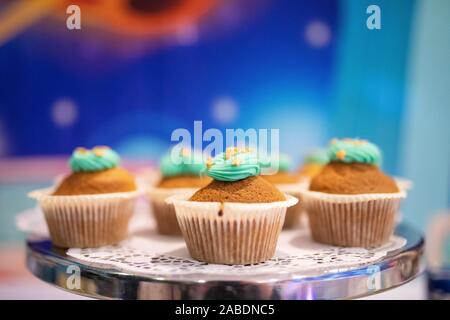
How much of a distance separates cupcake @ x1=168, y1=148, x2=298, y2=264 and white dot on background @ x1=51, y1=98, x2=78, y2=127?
203 centimetres

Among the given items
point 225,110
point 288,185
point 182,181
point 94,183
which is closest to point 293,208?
point 288,185

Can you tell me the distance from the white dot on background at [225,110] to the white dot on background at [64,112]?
0.99 metres

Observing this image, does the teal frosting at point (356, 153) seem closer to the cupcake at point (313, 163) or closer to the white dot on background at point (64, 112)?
the cupcake at point (313, 163)

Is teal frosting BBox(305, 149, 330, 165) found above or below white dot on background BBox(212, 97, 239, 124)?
below

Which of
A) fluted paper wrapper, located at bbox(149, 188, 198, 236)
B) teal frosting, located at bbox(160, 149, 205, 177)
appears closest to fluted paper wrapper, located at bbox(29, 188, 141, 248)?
fluted paper wrapper, located at bbox(149, 188, 198, 236)

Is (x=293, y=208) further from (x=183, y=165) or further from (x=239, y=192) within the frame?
(x=239, y=192)

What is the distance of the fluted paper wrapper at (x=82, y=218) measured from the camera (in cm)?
181

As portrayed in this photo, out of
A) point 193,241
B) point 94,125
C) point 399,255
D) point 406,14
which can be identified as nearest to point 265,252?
point 193,241

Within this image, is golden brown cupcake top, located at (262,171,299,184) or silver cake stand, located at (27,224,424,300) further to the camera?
golden brown cupcake top, located at (262,171,299,184)

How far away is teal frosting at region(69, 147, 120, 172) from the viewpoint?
1.90 metres

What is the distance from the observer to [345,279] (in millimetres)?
1373

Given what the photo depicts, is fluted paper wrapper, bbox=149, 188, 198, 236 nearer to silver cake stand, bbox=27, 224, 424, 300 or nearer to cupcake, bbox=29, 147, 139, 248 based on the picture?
cupcake, bbox=29, 147, 139, 248

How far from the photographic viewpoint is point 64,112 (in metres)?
3.40

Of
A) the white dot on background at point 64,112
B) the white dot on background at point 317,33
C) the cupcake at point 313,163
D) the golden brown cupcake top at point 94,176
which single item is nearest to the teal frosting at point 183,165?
the golden brown cupcake top at point 94,176
